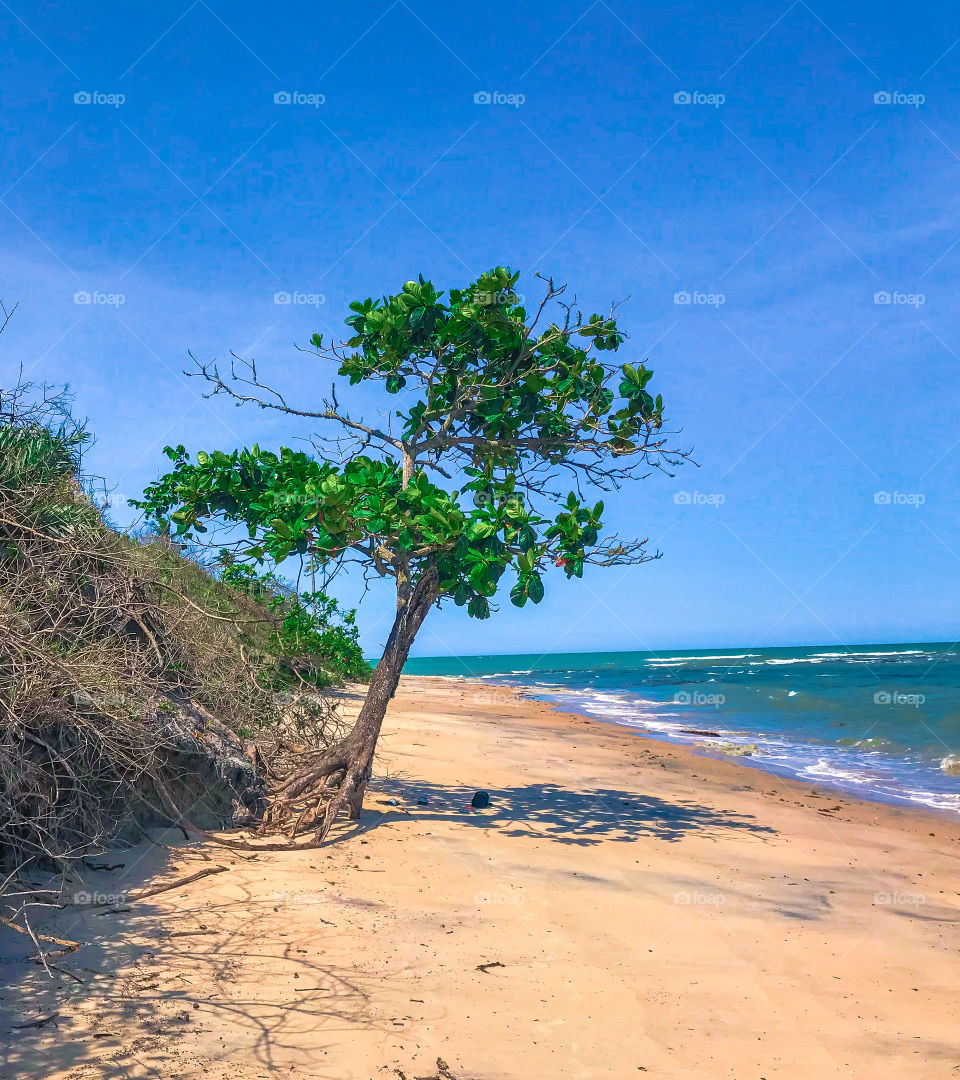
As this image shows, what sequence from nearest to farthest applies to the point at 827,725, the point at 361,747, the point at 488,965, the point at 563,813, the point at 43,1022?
1. the point at 43,1022
2. the point at 488,965
3. the point at 361,747
4. the point at 563,813
5. the point at 827,725

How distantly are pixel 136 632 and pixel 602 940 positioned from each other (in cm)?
470

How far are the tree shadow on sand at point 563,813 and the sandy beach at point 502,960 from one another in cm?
9

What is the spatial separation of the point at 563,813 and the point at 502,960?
16.9 feet

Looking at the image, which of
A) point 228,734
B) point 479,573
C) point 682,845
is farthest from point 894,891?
point 228,734

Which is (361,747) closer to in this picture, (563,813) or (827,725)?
(563,813)

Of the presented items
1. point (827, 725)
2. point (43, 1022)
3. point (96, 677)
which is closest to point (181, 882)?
point (96, 677)

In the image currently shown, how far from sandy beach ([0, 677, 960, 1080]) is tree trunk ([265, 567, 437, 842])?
0.47m

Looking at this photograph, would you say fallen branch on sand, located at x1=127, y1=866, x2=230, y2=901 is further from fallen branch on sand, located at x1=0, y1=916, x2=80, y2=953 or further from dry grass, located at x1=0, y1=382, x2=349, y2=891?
fallen branch on sand, located at x1=0, y1=916, x2=80, y2=953

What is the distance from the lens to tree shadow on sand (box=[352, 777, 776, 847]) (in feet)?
30.2

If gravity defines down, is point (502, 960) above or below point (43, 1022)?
below

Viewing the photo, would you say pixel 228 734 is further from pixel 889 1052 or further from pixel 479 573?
pixel 889 1052

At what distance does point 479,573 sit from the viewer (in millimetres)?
7441

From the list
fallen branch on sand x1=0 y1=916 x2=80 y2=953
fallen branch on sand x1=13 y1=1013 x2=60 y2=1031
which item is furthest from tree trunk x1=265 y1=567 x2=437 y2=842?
fallen branch on sand x1=13 y1=1013 x2=60 y2=1031

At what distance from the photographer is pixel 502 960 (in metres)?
5.34
